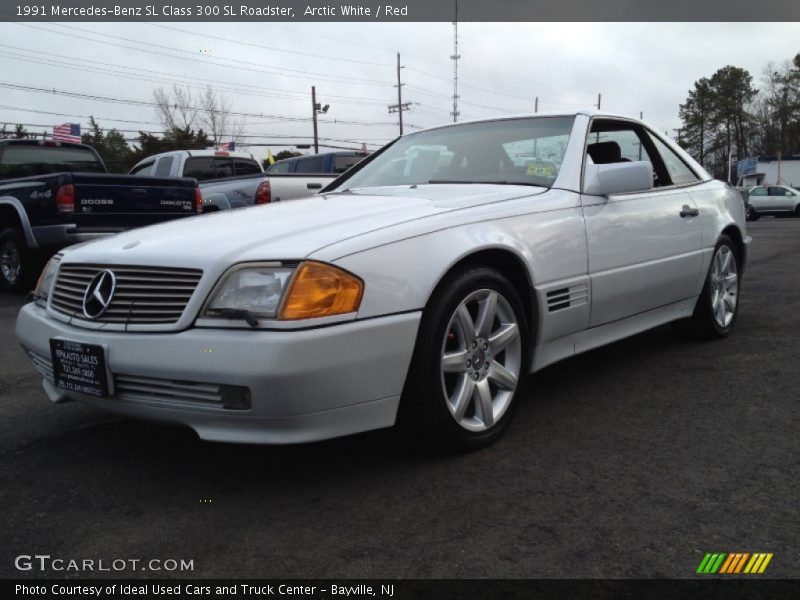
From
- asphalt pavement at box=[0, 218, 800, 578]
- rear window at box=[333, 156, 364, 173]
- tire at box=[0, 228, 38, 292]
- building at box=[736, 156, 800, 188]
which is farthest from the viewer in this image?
building at box=[736, 156, 800, 188]

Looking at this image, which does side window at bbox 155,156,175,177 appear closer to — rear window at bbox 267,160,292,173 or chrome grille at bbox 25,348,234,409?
rear window at bbox 267,160,292,173

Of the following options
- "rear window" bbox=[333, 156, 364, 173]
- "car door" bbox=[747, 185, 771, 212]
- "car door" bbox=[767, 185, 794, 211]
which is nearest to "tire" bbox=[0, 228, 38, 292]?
"rear window" bbox=[333, 156, 364, 173]

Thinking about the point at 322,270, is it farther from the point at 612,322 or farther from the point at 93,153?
the point at 93,153

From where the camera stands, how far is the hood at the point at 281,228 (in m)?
2.57

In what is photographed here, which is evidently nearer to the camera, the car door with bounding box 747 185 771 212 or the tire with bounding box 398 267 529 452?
the tire with bounding box 398 267 529 452

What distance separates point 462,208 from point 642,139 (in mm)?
2041

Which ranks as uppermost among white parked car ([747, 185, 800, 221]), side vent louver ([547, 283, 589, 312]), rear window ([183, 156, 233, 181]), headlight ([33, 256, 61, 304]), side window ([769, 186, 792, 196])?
rear window ([183, 156, 233, 181])

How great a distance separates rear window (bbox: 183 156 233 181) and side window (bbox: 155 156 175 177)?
32 centimetres

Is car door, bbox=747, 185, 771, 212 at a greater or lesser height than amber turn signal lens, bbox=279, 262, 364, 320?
lesser

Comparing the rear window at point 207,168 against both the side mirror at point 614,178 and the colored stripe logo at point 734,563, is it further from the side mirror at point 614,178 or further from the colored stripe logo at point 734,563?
the colored stripe logo at point 734,563

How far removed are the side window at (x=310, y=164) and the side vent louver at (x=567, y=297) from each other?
10117 mm

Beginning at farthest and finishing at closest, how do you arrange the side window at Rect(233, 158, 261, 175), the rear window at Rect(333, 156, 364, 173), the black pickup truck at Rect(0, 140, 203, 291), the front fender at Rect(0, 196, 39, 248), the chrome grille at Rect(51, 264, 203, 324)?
1. the rear window at Rect(333, 156, 364, 173)
2. the side window at Rect(233, 158, 261, 175)
3. the front fender at Rect(0, 196, 39, 248)
4. the black pickup truck at Rect(0, 140, 203, 291)
5. the chrome grille at Rect(51, 264, 203, 324)

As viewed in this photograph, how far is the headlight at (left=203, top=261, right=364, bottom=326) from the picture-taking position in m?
2.39
